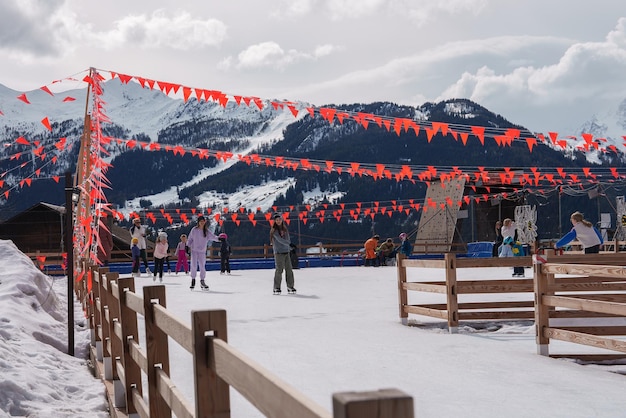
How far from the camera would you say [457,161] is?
14525cm

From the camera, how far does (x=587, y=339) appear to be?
6871mm

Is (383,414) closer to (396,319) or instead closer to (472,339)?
(472,339)

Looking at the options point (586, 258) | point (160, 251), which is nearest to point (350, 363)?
point (586, 258)

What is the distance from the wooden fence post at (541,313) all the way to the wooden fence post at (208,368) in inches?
208

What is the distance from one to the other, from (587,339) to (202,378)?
508cm

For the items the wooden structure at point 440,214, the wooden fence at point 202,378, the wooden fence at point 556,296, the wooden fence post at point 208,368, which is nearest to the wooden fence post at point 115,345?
the wooden fence at point 202,378

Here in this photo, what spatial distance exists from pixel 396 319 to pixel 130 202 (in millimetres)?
194588

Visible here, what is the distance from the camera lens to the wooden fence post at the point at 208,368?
104 inches

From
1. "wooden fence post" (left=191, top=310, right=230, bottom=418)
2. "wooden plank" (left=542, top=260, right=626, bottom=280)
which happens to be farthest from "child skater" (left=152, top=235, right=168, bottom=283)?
"wooden fence post" (left=191, top=310, right=230, bottom=418)

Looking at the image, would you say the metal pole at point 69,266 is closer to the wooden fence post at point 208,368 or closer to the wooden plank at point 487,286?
the wooden plank at point 487,286

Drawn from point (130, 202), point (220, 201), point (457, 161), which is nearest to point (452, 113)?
point (457, 161)

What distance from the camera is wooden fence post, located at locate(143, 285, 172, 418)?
400cm

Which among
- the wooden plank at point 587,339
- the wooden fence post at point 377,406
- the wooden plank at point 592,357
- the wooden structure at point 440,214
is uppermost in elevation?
the wooden structure at point 440,214

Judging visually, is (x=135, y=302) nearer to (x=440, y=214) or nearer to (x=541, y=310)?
(x=541, y=310)
